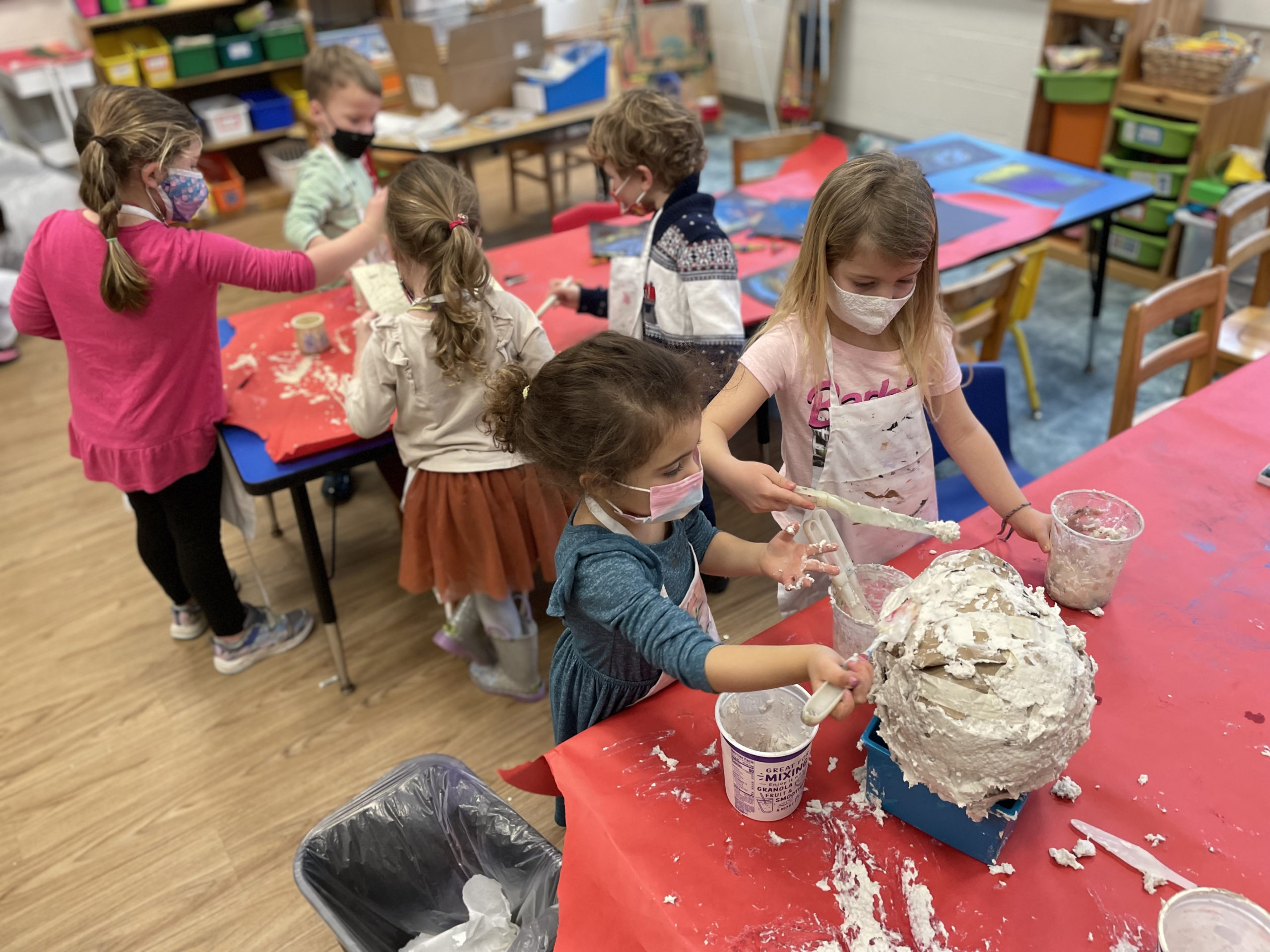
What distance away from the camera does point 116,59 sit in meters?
4.82

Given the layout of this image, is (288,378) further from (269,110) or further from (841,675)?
(269,110)

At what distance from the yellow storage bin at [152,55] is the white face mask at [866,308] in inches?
199

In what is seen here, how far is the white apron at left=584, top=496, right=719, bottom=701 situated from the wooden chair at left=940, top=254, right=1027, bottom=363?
1.22 metres

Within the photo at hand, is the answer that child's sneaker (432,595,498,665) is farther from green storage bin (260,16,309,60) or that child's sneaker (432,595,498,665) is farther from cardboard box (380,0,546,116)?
green storage bin (260,16,309,60)

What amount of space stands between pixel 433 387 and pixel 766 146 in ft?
7.29

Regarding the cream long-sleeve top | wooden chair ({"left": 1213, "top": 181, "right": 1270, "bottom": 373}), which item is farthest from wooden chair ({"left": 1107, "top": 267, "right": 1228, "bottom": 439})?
the cream long-sleeve top

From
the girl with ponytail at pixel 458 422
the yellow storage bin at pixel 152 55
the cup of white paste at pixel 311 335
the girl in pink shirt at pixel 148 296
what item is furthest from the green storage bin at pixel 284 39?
the girl with ponytail at pixel 458 422

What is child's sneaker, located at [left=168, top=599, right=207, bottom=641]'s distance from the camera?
2.48m

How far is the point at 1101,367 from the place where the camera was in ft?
11.6

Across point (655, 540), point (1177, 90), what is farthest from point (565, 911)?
point (1177, 90)

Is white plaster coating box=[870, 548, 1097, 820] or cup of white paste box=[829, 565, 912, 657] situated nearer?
white plaster coating box=[870, 548, 1097, 820]

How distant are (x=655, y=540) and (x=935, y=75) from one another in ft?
16.7

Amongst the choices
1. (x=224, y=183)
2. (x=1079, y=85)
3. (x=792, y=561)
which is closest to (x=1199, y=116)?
(x=1079, y=85)

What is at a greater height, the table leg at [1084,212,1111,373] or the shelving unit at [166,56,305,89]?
the shelving unit at [166,56,305,89]
